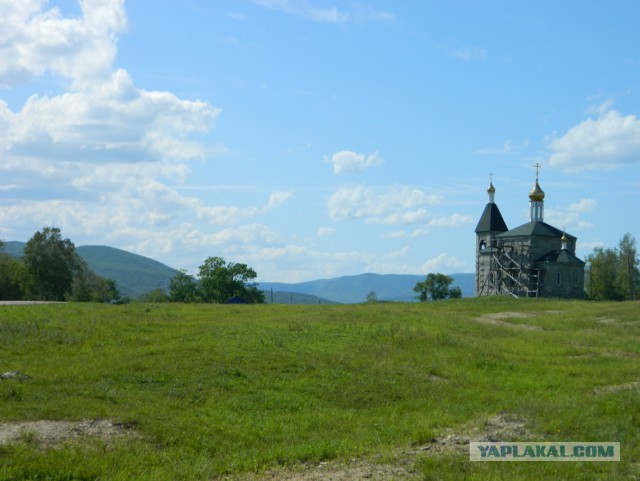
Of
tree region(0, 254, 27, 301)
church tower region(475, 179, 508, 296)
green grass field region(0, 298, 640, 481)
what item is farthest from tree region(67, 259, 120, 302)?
green grass field region(0, 298, 640, 481)

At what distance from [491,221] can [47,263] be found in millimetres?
51589

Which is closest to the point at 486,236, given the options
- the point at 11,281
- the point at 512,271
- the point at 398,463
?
the point at 512,271

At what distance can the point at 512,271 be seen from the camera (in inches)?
3179

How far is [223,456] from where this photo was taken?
14445mm

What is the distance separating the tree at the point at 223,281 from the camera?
Result: 312ft

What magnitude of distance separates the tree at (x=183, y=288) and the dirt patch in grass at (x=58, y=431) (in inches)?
3218

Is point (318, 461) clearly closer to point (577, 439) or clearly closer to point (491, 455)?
point (491, 455)

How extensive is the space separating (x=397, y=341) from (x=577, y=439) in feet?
48.3

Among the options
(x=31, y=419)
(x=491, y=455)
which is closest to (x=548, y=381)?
(x=491, y=455)

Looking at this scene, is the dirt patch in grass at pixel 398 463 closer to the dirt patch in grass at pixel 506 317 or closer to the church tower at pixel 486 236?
the dirt patch in grass at pixel 506 317

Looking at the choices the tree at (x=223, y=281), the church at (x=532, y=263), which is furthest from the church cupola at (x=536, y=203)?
the tree at (x=223, y=281)

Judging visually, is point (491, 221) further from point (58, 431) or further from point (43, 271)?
point (58, 431)

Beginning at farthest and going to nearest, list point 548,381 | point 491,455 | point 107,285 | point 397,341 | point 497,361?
1. point 107,285
2. point 397,341
3. point 497,361
4. point 548,381
5. point 491,455

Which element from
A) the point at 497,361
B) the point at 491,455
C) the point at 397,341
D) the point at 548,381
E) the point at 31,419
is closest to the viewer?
the point at 491,455
